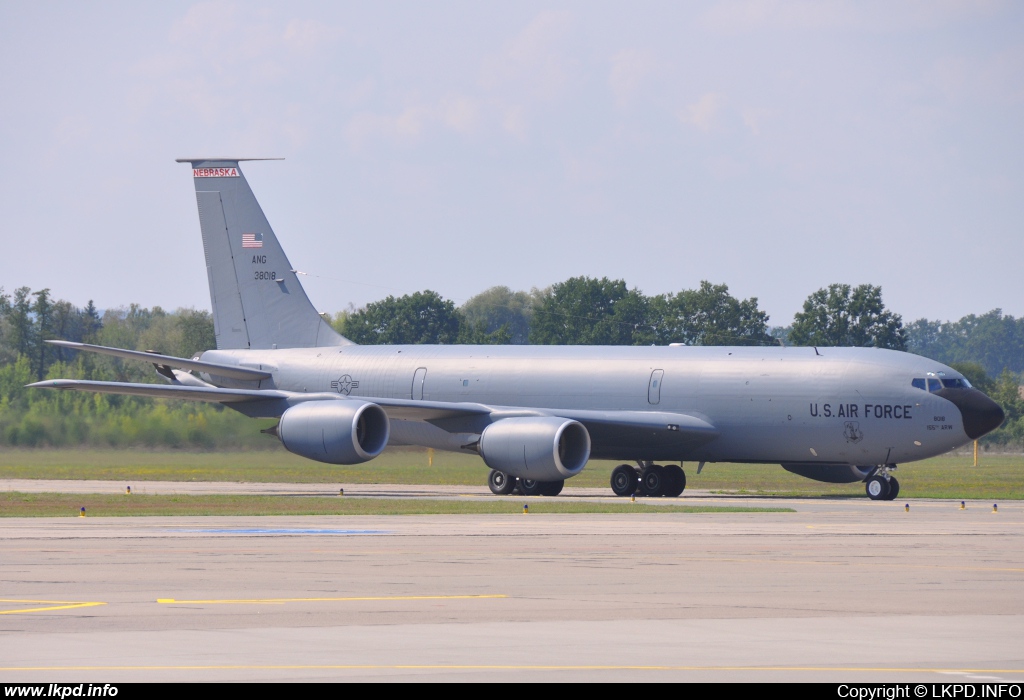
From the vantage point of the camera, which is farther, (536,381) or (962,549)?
(536,381)

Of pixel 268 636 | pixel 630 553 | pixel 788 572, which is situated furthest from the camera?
pixel 630 553

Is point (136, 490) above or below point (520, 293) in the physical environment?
below

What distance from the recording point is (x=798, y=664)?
34.6 feet

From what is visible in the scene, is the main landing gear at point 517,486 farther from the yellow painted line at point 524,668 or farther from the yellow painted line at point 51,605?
the yellow painted line at point 524,668

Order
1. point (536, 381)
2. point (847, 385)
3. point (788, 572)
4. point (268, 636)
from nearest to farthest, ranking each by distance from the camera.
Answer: point (268, 636)
point (788, 572)
point (847, 385)
point (536, 381)

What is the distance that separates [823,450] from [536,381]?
8.18 metres

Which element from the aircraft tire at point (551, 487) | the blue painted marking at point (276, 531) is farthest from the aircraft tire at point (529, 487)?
the blue painted marking at point (276, 531)

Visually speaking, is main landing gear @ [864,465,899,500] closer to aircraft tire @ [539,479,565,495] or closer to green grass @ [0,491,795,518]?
green grass @ [0,491,795,518]

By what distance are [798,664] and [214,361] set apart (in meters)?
39.0

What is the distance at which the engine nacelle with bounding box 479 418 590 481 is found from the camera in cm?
3750

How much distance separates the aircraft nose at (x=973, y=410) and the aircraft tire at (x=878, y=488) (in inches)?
91.0

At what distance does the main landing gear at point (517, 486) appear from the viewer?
4003 centimetres

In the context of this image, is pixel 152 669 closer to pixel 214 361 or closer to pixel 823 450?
pixel 823 450

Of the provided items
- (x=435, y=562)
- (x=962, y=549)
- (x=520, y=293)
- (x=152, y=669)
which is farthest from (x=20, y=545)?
(x=520, y=293)
